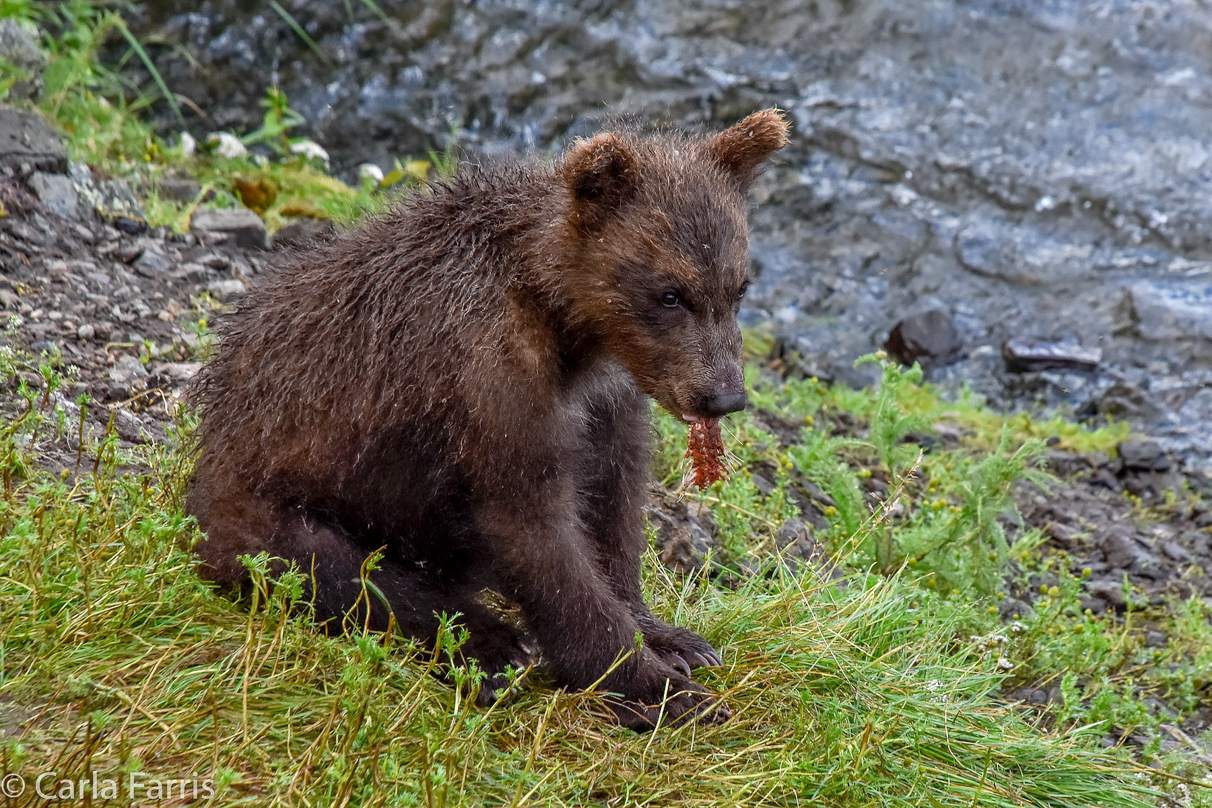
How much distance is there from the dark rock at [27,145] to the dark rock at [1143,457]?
6.42 meters

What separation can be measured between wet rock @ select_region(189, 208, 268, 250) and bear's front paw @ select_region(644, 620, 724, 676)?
157 inches

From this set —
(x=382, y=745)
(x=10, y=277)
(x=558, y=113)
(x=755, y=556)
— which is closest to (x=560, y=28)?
(x=558, y=113)

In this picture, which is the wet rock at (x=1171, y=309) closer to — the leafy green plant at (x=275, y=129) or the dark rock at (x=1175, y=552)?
the dark rock at (x=1175, y=552)

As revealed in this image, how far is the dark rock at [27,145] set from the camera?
642 centimetres

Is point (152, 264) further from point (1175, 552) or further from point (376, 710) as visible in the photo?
point (1175, 552)

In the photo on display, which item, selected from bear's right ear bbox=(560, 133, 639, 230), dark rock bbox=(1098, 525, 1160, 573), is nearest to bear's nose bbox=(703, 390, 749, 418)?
bear's right ear bbox=(560, 133, 639, 230)

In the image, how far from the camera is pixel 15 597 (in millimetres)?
3451

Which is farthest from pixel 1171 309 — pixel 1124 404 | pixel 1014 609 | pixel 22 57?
pixel 22 57

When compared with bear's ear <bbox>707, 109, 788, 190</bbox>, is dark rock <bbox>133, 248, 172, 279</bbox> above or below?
below

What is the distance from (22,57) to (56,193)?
1.99 m

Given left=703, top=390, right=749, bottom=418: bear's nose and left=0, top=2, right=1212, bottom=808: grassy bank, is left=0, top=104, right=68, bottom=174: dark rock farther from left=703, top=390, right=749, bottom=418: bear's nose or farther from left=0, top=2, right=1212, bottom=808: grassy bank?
left=703, top=390, right=749, bottom=418: bear's nose

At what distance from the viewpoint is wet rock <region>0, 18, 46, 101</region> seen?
24.5 feet

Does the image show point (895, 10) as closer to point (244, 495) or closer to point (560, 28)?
point (560, 28)
